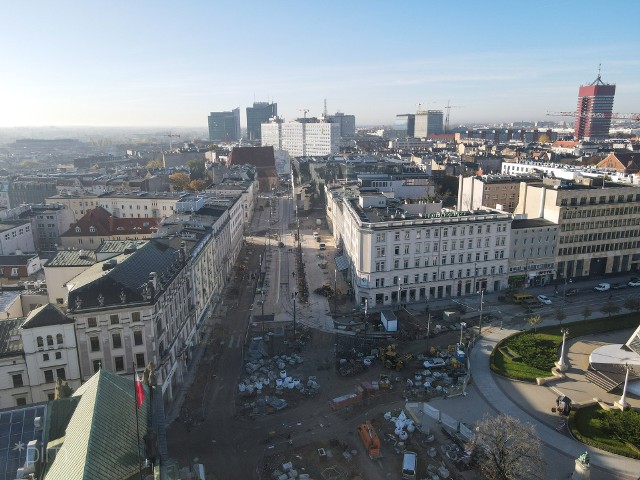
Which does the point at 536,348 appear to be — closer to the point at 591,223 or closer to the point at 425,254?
the point at 425,254

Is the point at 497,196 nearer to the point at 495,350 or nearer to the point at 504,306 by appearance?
the point at 504,306

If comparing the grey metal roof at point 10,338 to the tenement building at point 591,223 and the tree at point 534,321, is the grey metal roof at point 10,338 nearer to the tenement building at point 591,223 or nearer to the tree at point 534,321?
the tree at point 534,321

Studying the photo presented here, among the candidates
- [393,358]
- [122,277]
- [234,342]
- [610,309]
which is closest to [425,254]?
[393,358]

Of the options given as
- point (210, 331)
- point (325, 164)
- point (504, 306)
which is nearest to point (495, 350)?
point (504, 306)

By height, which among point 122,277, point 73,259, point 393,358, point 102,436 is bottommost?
point 393,358

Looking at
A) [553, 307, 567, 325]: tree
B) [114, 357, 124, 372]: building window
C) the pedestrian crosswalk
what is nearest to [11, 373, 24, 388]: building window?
[114, 357, 124, 372]: building window

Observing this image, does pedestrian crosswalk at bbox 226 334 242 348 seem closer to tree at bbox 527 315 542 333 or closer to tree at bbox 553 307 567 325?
tree at bbox 527 315 542 333

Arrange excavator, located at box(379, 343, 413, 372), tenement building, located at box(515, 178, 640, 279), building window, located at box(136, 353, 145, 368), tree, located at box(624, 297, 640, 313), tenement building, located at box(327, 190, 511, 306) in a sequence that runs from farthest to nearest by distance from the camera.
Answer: tenement building, located at box(515, 178, 640, 279) < tenement building, located at box(327, 190, 511, 306) < tree, located at box(624, 297, 640, 313) < excavator, located at box(379, 343, 413, 372) < building window, located at box(136, 353, 145, 368)

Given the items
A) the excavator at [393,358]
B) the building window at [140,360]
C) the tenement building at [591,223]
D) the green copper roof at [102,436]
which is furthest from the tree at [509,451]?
the tenement building at [591,223]
